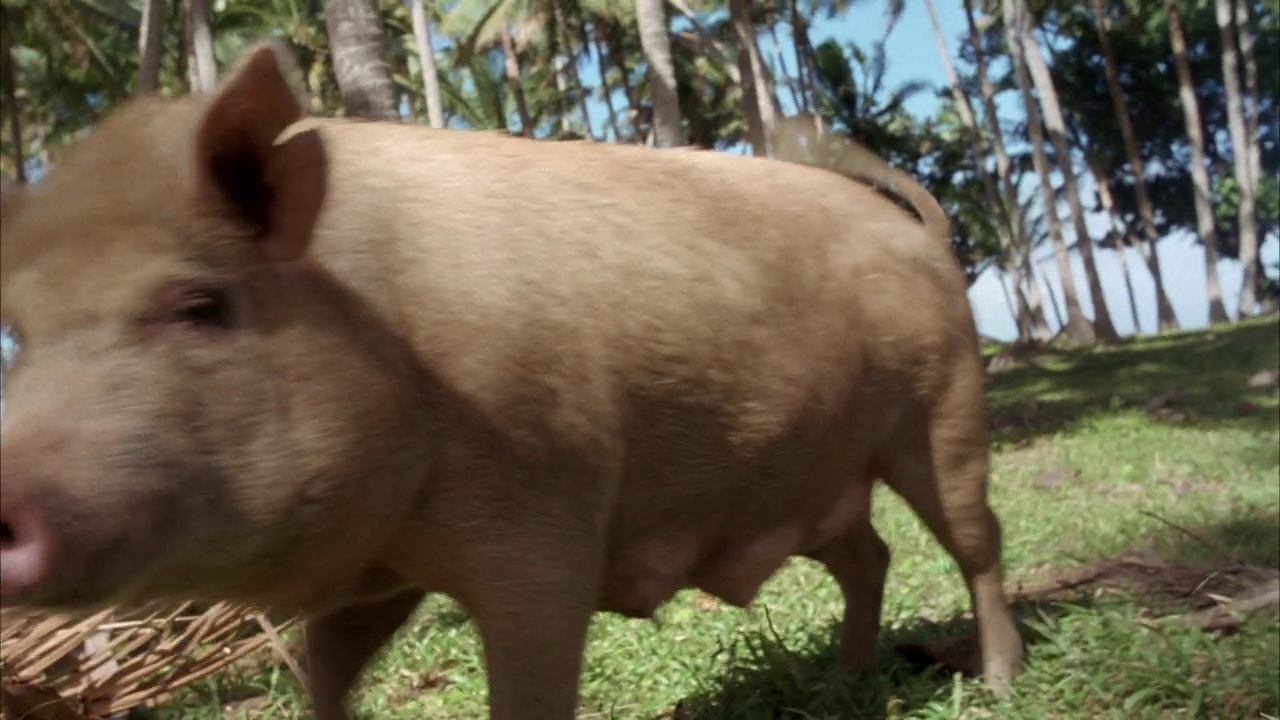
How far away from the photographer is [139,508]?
1749 mm

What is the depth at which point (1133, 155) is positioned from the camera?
2750cm

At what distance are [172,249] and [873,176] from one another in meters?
2.48

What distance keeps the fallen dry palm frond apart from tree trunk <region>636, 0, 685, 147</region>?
6.37 metres

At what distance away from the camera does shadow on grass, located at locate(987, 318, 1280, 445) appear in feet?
32.8

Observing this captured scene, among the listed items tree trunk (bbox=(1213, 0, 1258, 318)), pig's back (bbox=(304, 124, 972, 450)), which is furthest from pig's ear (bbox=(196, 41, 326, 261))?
tree trunk (bbox=(1213, 0, 1258, 318))

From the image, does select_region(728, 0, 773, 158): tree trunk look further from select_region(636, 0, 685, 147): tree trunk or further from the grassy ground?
the grassy ground

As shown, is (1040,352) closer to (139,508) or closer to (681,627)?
(681,627)

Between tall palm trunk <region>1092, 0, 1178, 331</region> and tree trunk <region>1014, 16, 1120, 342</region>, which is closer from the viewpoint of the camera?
tree trunk <region>1014, 16, 1120, 342</region>

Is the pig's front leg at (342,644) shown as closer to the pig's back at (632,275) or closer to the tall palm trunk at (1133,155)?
the pig's back at (632,275)

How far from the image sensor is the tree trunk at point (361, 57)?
5.34 metres

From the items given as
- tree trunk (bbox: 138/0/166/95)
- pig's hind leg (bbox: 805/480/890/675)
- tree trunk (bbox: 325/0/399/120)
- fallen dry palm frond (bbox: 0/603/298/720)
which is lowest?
pig's hind leg (bbox: 805/480/890/675)

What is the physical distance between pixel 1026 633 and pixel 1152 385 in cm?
983

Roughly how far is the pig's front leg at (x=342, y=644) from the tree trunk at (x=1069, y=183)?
2097cm

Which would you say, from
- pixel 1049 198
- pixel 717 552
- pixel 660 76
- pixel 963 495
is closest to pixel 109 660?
pixel 717 552
